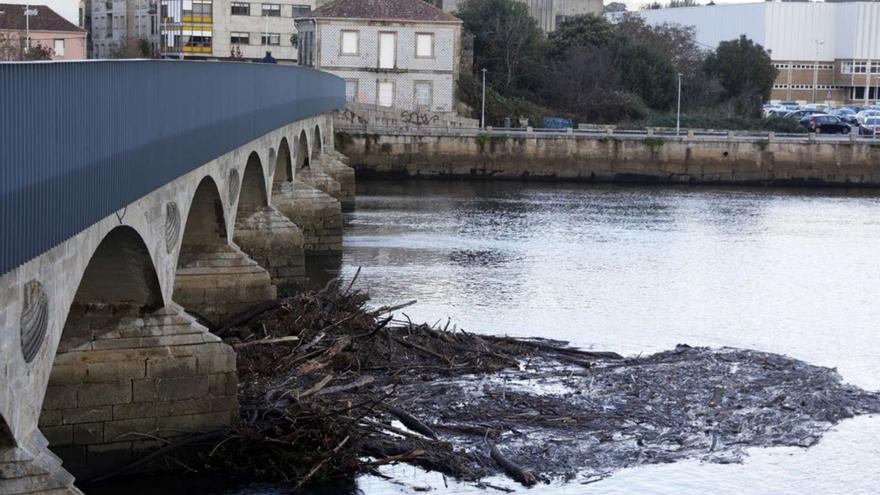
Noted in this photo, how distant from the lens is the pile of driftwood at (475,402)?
752 inches

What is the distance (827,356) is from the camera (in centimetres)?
2914

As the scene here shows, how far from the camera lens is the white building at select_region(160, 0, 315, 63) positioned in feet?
290

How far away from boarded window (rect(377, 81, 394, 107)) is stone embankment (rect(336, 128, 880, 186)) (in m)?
4.79

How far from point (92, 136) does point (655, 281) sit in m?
25.3

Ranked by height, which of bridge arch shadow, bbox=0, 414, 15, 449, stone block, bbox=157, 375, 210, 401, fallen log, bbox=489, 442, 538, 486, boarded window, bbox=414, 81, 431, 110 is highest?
boarded window, bbox=414, 81, 431, 110

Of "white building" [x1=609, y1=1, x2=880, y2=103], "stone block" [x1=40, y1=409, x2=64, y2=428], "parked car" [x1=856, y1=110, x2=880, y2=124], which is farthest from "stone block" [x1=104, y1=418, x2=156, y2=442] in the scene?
"white building" [x1=609, y1=1, x2=880, y2=103]

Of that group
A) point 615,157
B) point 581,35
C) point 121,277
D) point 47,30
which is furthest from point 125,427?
point 581,35

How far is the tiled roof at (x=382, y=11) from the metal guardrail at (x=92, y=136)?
4938 cm

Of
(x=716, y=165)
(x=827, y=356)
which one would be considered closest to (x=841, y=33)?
(x=716, y=165)

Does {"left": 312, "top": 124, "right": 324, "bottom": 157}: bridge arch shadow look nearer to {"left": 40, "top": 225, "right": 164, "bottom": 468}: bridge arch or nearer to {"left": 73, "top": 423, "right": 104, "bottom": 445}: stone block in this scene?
{"left": 40, "top": 225, "right": 164, "bottom": 468}: bridge arch

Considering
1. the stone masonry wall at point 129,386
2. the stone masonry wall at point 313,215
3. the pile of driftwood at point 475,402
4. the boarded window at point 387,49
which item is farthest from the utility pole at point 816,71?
the stone masonry wall at point 129,386

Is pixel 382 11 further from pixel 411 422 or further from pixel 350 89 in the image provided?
pixel 411 422

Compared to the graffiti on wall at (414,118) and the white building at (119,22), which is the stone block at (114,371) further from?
the white building at (119,22)

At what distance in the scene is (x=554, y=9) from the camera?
11712 cm
